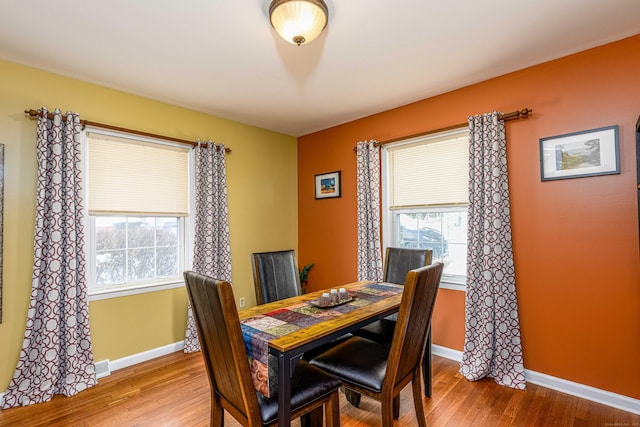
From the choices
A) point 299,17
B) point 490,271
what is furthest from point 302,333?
point 490,271

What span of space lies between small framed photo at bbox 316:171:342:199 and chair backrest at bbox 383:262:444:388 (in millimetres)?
2264

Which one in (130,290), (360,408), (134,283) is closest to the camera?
(360,408)

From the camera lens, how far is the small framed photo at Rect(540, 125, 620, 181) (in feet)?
7.14

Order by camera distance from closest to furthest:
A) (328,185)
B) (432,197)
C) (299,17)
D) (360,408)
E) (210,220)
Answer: (299,17) < (360,408) < (432,197) < (210,220) < (328,185)

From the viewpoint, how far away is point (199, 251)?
3258mm

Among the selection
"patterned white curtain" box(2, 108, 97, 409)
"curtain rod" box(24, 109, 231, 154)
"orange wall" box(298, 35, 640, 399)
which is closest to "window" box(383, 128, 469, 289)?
"orange wall" box(298, 35, 640, 399)

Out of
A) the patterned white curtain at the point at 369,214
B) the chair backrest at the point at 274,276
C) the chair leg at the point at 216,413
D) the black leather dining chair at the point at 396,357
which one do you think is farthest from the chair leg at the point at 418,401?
the patterned white curtain at the point at 369,214

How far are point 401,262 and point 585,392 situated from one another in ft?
5.07

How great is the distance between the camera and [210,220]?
331 cm

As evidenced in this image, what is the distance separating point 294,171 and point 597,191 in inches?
128

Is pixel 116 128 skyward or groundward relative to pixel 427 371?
skyward

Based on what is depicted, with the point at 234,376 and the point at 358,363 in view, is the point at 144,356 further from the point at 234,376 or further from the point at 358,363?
the point at 358,363

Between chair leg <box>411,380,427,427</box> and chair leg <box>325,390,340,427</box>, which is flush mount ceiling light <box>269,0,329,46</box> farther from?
chair leg <box>411,380,427,427</box>

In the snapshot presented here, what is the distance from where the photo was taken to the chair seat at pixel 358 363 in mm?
1709
